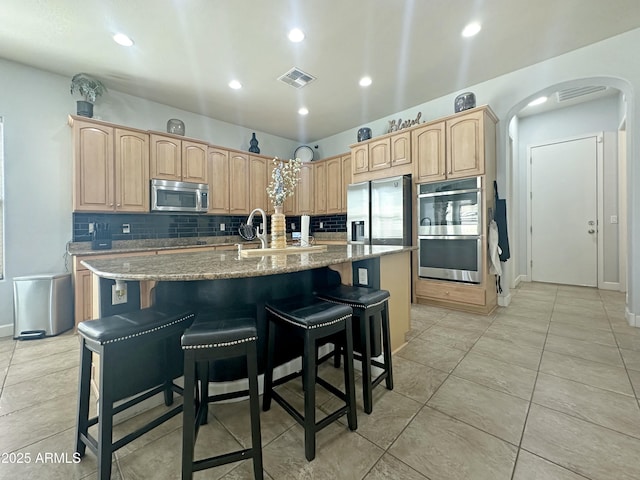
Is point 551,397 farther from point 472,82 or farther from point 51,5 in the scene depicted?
point 51,5

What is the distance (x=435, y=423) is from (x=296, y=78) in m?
3.70

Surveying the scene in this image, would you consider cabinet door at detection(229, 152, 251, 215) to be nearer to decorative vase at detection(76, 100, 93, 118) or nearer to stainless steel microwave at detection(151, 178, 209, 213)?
stainless steel microwave at detection(151, 178, 209, 213)

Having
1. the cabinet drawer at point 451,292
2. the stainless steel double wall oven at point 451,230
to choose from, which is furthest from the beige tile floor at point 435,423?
the stainless steel double wall oven at point 451,230

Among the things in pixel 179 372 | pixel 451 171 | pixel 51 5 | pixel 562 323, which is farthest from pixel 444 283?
pixel 51 5

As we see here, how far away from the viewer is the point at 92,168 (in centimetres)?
312

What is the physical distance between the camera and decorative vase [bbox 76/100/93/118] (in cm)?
310

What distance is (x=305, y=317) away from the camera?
1258 mm

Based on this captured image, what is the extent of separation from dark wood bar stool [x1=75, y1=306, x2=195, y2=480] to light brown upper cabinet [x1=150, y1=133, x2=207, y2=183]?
2.92 m

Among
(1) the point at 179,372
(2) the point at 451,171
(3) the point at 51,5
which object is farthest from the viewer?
(2) the point at 451,171

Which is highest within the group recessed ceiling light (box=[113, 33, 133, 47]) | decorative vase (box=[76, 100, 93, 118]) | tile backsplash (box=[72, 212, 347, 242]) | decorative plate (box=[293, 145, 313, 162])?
recessed ceiling light (box=[113, 33, 133, 47])

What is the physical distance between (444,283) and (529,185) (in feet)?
10.5

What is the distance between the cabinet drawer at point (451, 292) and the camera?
3152 millimetres

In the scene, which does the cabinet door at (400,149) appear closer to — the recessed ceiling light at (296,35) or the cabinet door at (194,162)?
the recessed ceiling light at (296,35)

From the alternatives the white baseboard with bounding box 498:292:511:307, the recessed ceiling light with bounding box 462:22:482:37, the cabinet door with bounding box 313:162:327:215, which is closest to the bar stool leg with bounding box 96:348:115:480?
the recessed ceiling light with bounding box 462:22:482:37
